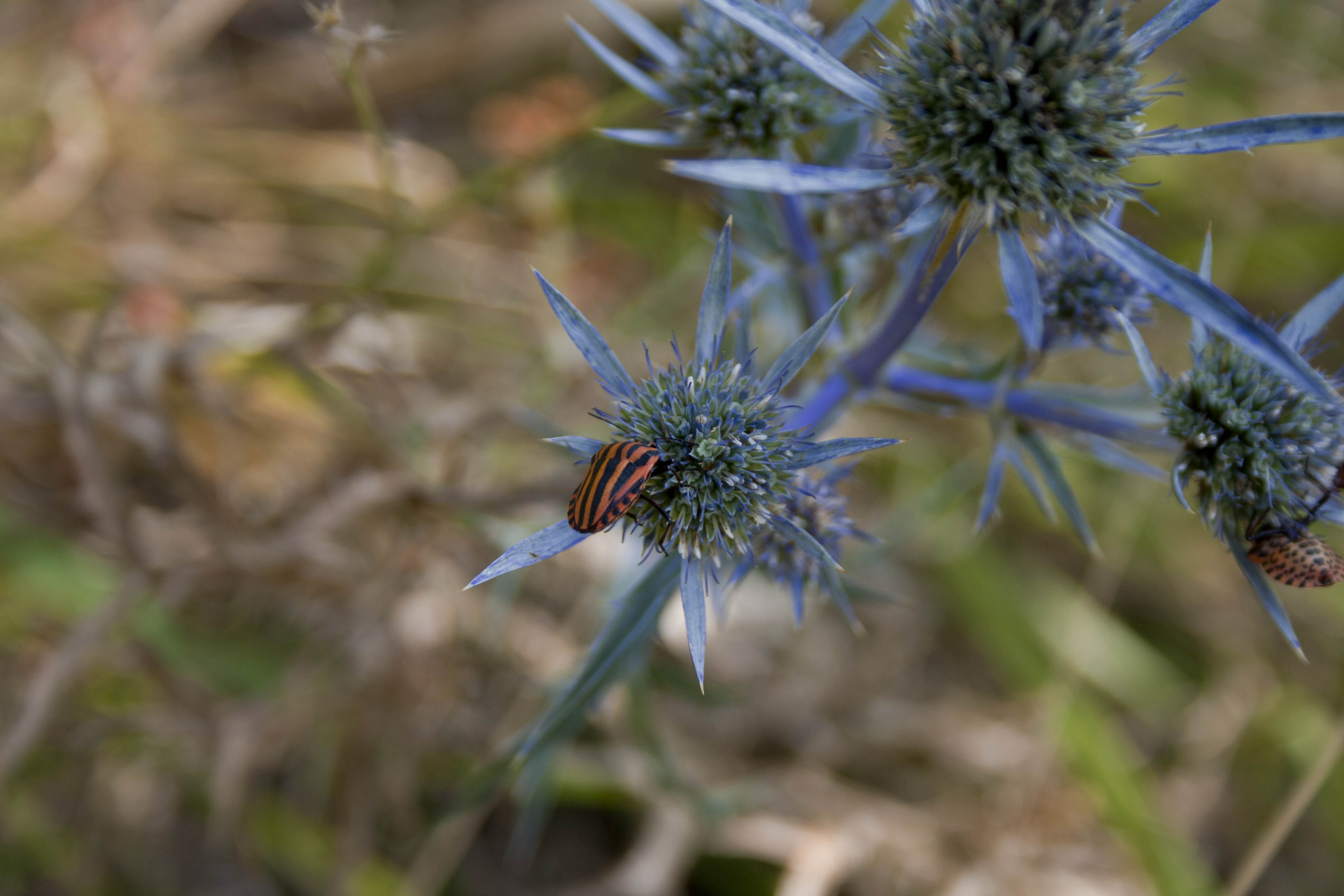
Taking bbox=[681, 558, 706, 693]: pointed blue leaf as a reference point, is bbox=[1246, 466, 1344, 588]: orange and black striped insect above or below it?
above

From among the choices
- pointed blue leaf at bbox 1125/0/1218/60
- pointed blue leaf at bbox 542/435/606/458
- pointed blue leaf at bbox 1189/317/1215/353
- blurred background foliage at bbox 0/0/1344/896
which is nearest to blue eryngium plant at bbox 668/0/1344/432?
pointed blue leaf at bbox 1125/0/1218/60

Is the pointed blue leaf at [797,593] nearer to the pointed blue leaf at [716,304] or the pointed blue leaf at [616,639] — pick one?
the pointed blue leaf at [616,639]

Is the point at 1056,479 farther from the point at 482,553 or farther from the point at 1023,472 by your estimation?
the point at 482,553

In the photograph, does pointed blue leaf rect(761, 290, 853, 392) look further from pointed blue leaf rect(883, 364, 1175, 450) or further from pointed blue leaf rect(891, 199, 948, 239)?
pointed blue leaf rect(883, 364, 1175, 450)

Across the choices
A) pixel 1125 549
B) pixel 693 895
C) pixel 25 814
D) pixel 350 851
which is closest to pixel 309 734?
pixel 350 851

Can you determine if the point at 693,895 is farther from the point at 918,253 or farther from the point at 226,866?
the point at 918,253

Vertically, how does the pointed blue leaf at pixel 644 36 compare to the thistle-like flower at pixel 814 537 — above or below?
above

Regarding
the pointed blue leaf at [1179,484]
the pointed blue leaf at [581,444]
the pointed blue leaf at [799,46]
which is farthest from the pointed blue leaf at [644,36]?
the pointed blue leaf at [1179,484]
